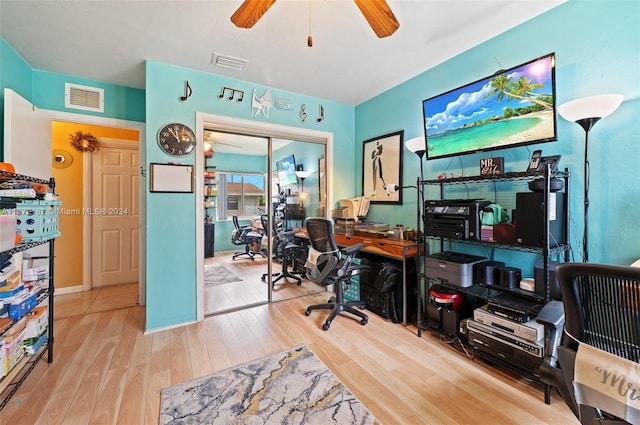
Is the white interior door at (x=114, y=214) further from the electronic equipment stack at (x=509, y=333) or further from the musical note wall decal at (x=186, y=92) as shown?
the electronic equipment stack at (x=509, y=333)

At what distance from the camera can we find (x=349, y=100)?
355 centimetres

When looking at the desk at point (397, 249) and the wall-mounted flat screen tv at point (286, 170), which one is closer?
the desk at point (397, 249)

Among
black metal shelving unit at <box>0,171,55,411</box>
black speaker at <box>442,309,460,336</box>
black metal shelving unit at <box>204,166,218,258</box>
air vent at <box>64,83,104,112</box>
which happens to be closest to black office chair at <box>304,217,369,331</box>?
black speaker at <box>442,309,460,336</box>

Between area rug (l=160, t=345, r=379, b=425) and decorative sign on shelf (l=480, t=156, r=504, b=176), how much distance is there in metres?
1.86

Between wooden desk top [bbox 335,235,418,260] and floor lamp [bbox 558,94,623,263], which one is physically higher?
floor lamp [bbox 558,94,623,263]

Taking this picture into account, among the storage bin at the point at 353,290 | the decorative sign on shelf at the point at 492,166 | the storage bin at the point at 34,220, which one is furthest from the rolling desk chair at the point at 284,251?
the decorative sign on shelf at the point at 492,166

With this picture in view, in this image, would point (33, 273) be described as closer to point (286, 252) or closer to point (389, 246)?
point (286, 252)

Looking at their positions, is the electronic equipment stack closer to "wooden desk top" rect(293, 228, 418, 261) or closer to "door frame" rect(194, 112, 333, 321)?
"wooden desk top" rect(293, 228, 418, 261)

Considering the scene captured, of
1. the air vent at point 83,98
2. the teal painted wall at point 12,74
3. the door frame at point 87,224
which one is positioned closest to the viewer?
the teal painted wall at point 12,74

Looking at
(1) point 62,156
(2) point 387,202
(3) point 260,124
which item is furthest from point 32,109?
(2) point 387,202

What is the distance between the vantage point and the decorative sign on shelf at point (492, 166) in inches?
78.3

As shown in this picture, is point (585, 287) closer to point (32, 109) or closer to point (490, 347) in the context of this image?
point (490, 347)

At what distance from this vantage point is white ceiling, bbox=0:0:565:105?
184 centimetres

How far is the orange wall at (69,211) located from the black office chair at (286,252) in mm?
2562
